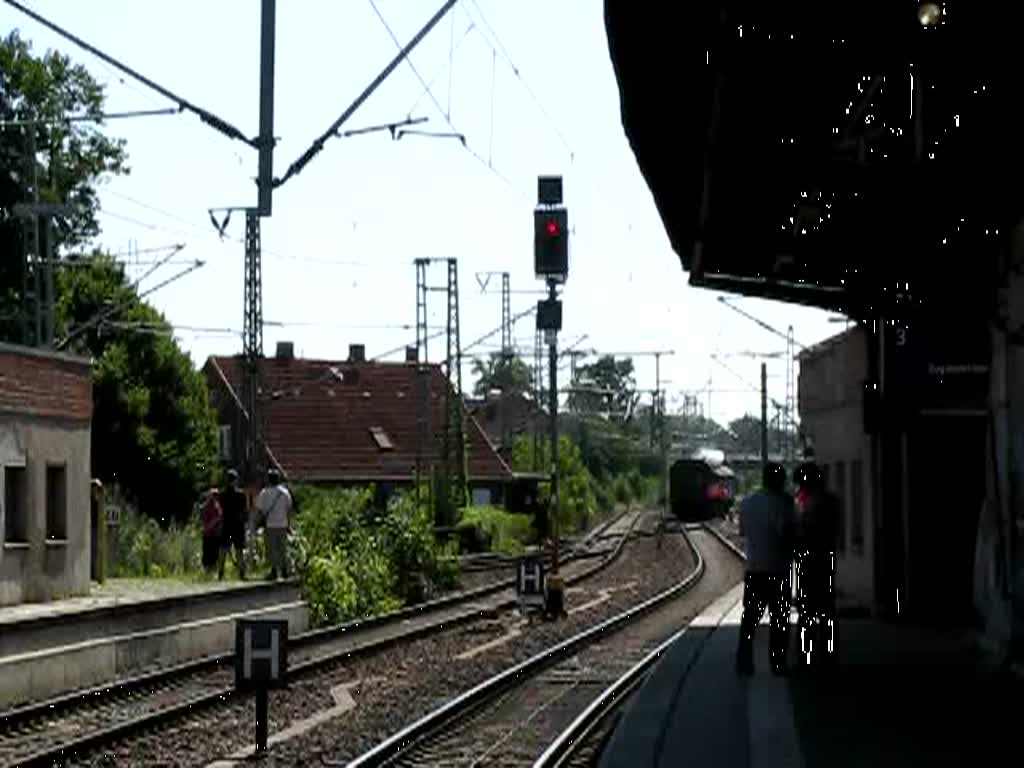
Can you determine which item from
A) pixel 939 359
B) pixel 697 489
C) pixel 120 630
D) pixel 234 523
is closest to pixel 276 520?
pixel 234 523

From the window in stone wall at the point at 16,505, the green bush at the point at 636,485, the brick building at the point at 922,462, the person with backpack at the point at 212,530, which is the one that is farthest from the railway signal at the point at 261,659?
the green bush at the point at 636,485

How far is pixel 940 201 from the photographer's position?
18.8m

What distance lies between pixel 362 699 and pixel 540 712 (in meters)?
2.04

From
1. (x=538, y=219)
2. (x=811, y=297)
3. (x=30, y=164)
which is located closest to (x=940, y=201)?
(x=538, y=219)

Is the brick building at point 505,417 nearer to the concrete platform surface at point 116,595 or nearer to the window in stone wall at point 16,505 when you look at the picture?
the concrete platform surface at point 116,595

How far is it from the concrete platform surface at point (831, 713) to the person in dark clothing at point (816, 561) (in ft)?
1.12

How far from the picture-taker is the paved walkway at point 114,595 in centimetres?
2252

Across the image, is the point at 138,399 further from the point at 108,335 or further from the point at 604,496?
the point at 604,496

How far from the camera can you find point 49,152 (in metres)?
66.5

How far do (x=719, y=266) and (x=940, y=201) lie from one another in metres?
11.8

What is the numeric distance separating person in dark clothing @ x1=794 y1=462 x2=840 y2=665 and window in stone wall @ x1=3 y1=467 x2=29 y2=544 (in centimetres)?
1029

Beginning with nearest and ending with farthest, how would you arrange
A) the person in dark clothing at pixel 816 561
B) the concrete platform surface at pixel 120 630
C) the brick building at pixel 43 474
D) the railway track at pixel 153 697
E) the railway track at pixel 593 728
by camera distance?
the railway track at pixel 593 728 < the railway track at pixel 153 697 < the person in dark clothing at pixel 816 561 < the concrete platform surface at pixel 120 630 < the brick building at pixel 43 474

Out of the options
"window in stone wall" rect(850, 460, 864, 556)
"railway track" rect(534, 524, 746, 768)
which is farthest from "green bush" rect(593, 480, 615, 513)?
"railway track" rect(534, 524, 746, 768)

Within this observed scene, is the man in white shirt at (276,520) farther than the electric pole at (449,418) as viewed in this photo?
No
